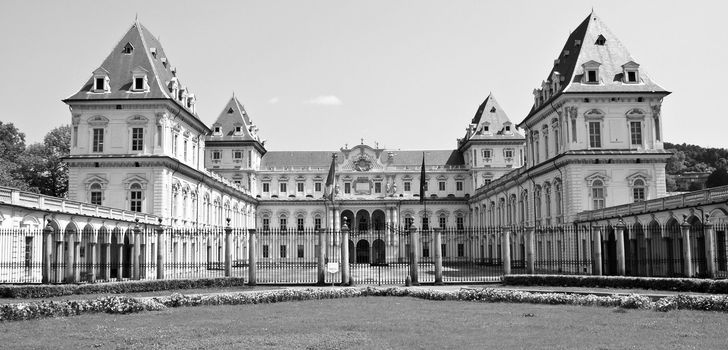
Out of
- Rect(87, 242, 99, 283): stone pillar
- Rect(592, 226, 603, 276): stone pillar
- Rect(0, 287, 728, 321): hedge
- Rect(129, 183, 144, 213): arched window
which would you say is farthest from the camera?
Rect(129, 183, 144, 213): arched window

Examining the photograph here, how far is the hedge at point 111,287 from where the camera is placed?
89.6ft

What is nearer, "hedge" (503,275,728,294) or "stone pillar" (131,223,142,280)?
"hedge" (503,275,728,294)

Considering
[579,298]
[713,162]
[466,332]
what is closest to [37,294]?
[466,332]

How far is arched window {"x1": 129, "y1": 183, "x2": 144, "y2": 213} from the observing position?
49031 millimetres

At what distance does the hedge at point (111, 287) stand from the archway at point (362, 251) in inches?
2330

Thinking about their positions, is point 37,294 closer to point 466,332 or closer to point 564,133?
point 466,332

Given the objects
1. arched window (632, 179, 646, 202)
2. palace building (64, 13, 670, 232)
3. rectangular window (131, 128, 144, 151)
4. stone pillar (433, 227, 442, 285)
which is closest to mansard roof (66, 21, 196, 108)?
palace building (64, 13, 670, 232)

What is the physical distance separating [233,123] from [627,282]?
6569 cm

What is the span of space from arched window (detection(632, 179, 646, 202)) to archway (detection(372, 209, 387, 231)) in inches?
1887

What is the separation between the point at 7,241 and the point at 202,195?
89.3 feet

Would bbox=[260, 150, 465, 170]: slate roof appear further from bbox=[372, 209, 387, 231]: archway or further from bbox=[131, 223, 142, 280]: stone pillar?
bbox=[131, 223, 142, 280]: stone pillar

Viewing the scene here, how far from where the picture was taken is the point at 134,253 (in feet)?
119

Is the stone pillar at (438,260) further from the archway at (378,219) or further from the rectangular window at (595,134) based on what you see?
the archway at (378,219)

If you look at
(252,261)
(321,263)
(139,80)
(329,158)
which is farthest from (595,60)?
(329,158)
